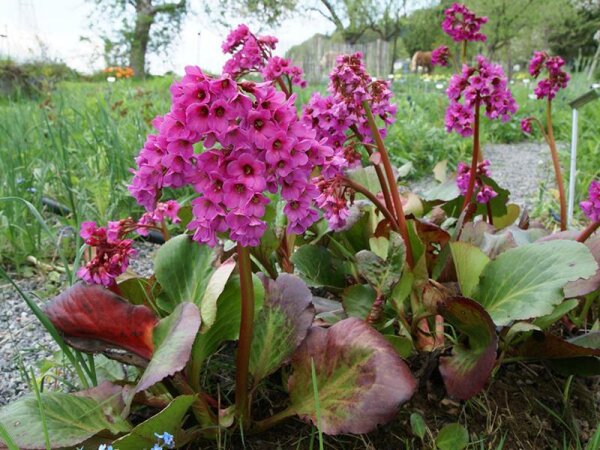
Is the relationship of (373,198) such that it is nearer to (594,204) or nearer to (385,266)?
(385,266)

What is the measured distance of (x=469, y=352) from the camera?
48.6 inches

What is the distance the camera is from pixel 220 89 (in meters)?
0.80

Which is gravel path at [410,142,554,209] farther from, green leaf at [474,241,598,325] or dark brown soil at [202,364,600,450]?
green leaf at [474,241,598,325]

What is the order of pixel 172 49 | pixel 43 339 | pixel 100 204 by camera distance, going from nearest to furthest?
1. pixel 43 339
2. pixel 100 204
3. pixel 172 49

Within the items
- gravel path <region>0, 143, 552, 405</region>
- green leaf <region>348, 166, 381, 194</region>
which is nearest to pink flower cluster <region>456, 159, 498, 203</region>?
green leaf <region>348, 166, 381, 194</region>

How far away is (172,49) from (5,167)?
2220 cm

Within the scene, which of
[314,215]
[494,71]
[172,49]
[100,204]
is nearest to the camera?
[314,215]

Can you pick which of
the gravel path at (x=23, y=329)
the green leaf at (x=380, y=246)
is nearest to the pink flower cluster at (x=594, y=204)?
the green leaf at (x=380, y=246)

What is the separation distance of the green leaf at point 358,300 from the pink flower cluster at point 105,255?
0.49 metres

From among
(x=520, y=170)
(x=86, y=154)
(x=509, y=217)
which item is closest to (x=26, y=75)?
(x=86, y=154)

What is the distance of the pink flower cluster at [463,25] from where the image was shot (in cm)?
182

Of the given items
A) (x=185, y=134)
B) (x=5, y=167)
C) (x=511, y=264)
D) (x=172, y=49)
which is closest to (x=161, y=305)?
(x=185, y=134)

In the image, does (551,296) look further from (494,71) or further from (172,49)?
(172,49)

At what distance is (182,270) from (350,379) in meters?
0.45
